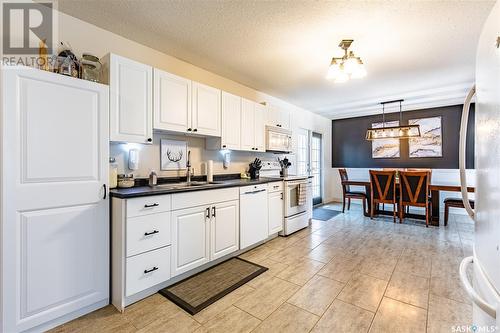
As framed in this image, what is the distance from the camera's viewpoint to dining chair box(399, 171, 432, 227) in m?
4.07

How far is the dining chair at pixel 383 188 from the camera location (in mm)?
4402

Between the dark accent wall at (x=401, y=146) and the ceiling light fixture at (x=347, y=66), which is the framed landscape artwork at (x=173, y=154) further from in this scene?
the dark accent wall at (x=401, y=146)

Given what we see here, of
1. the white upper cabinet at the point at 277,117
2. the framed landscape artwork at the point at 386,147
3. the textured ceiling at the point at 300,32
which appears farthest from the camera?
the framed landscape artwork at the point at 386,147

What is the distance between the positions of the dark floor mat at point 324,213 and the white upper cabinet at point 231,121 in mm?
2651

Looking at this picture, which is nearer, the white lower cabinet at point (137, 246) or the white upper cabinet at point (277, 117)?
the white lower cabinet at point (137, 246)

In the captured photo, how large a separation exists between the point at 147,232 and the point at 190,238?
0.47 m

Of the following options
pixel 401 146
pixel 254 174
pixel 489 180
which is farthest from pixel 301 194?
pixel 401 146

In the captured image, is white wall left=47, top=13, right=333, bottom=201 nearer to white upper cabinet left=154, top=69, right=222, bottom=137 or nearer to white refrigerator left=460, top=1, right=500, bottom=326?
white upper cabinet left=154, top=69, right=222, bottom=137

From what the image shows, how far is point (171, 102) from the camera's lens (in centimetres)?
243

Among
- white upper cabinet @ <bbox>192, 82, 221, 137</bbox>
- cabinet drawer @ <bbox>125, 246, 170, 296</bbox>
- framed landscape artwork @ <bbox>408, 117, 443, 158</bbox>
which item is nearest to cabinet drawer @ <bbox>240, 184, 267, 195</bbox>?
white upper cabinet @ <bbox>192, 82, 221, 137</bbox>

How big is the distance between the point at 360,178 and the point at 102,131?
6186mm

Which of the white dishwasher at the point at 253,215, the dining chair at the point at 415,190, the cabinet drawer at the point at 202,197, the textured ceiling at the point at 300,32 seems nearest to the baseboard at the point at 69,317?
the cabinet drawer at the point at 202,197

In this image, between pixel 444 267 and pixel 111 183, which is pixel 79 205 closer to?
pixel 111 183

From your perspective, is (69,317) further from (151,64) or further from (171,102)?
(151,64)
